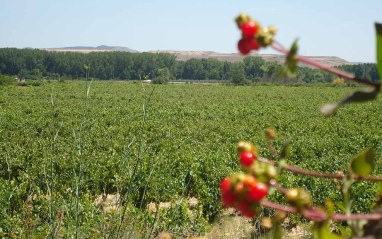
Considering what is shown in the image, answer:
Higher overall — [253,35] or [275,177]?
→ [253,35]

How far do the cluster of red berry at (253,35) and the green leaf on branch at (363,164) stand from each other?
0.80 feet

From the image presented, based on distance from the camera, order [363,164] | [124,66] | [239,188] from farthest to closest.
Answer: [124,66] < [363,164] < [239,188]

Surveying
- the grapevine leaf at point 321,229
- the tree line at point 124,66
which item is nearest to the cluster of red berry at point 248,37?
the grapevine leaf at point 321,229

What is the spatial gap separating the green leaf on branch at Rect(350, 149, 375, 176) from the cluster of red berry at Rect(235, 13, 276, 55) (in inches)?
9.6

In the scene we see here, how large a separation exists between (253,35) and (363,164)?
0.90ft

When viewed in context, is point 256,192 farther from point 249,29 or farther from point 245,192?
point 249,29

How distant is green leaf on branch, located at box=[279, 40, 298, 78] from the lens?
48 cm

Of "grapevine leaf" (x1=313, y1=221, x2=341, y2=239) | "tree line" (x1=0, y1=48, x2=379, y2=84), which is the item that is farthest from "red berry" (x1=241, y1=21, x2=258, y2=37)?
"tree line" (x1=0, y1=48, x2=379, y2=84)

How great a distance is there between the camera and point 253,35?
493 millimetres

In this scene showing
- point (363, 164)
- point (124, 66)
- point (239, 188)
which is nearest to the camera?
point (239, 188)

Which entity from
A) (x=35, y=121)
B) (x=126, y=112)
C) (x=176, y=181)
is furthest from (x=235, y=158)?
(x=126, y=112)

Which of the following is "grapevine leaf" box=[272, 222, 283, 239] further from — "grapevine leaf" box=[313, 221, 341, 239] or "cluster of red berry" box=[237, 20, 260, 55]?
"cluster of red berry" box=[237, 20, 260, 55]

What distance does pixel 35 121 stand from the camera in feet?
48.7

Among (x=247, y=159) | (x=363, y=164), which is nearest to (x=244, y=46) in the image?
(x=247, y=159)
